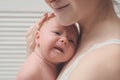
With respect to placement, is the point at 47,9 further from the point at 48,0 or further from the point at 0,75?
the point at 48,0

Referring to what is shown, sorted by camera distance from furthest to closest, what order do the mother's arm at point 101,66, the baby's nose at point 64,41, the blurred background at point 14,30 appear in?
the blurred background at point 14,30 → the baby's nose at point 64,41 → the mother's arm at point 101,66

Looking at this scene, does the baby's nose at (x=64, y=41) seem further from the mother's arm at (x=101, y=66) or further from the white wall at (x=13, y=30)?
the white wall at (x=13, y=30)

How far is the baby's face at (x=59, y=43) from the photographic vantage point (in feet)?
2.37

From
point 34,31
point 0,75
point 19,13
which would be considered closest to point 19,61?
point 0,75

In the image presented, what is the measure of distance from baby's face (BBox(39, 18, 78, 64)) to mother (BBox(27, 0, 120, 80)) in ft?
0.07

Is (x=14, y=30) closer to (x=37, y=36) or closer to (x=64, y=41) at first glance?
(x=37, y=36)

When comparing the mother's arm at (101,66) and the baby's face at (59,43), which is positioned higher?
the mother's arm at (101,66)

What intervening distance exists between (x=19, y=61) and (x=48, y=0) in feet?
2.93

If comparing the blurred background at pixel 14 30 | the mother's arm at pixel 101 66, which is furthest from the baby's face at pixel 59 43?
the blurred background at pixel 14 30

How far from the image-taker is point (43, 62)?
2.58 feet

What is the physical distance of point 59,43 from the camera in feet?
2.40

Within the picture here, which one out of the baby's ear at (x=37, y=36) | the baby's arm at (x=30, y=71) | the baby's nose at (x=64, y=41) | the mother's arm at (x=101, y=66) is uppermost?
the mother's arm at (x=101, y=66)

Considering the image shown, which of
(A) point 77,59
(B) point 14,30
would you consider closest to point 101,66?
(A) point 77,59

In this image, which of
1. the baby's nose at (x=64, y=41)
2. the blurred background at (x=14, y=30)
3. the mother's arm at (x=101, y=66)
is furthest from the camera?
the blurred background at (x=14, y=30)
